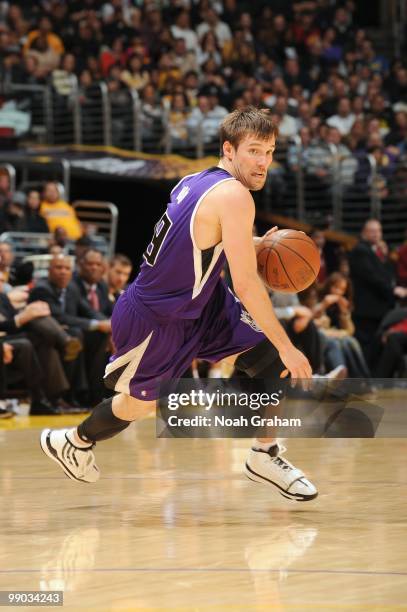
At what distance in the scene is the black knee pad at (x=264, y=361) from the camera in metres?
5.66

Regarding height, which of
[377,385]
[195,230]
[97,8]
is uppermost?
[195,230]

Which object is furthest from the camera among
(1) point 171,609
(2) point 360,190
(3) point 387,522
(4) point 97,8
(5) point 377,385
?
(4) point 97,8

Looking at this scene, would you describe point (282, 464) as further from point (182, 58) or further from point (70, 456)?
point (182, 58)

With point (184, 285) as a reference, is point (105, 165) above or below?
below

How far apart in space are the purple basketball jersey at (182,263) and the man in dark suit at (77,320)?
17.0 feet

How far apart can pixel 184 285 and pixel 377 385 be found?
7.06m

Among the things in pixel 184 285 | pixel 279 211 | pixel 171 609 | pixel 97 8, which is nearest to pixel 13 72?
pixel 97 8

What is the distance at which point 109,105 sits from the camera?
16.4m

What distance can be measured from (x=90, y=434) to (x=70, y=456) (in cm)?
15

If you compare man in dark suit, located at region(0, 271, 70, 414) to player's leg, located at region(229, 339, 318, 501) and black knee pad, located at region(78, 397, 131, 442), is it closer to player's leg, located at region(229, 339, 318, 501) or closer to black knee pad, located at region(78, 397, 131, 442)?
black knee pad, located at region(78, 397, 131, 442)

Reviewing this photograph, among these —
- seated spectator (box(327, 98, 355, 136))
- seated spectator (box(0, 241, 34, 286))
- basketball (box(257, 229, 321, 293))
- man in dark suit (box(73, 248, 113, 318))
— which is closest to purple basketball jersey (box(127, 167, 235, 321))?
basketball (box(257, 229, 321, 293))

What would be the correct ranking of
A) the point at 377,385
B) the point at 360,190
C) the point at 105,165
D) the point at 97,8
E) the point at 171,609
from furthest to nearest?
the point at 97,8 → the point at 360,190 → the point at 105,165 → the point at 377,385 → the point at 171,609

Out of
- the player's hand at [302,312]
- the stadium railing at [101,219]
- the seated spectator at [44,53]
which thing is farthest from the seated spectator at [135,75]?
the player's hand at [302,312]

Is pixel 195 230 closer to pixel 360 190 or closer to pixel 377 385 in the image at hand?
pixel 377 385
